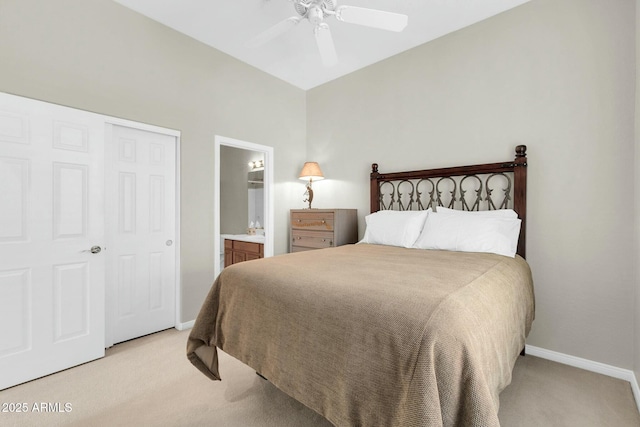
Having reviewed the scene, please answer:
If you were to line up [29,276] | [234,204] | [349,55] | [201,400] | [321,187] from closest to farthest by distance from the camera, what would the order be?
[201,400]
[29,276]
[349,55]
[321,187]
[234,204]

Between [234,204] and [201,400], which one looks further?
[234,204]

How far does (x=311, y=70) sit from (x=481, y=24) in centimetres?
185

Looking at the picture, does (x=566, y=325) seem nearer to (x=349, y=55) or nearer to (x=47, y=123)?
(x=349, y=55)

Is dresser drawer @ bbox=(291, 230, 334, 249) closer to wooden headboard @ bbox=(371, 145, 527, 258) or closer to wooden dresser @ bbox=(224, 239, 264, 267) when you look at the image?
wooden dresser @ bbox=(224, 239, 264, 267)

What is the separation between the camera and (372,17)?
197cm

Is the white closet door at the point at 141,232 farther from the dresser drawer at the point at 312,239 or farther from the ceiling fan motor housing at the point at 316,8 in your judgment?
the ceiling fan motor housing at the point at 316,8

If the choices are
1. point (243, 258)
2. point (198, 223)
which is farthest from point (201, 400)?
point (243, 258)

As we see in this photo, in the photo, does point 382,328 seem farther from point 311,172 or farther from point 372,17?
point 311,172

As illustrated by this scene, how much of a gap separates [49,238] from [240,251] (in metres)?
2.32

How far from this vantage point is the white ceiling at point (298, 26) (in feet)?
8.10

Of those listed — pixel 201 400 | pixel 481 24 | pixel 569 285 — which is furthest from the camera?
pixel 481 24

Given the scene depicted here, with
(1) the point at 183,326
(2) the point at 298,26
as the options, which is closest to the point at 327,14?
(2) the point at 298,26

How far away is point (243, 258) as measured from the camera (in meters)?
4.23

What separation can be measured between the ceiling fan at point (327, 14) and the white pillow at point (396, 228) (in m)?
1.50
